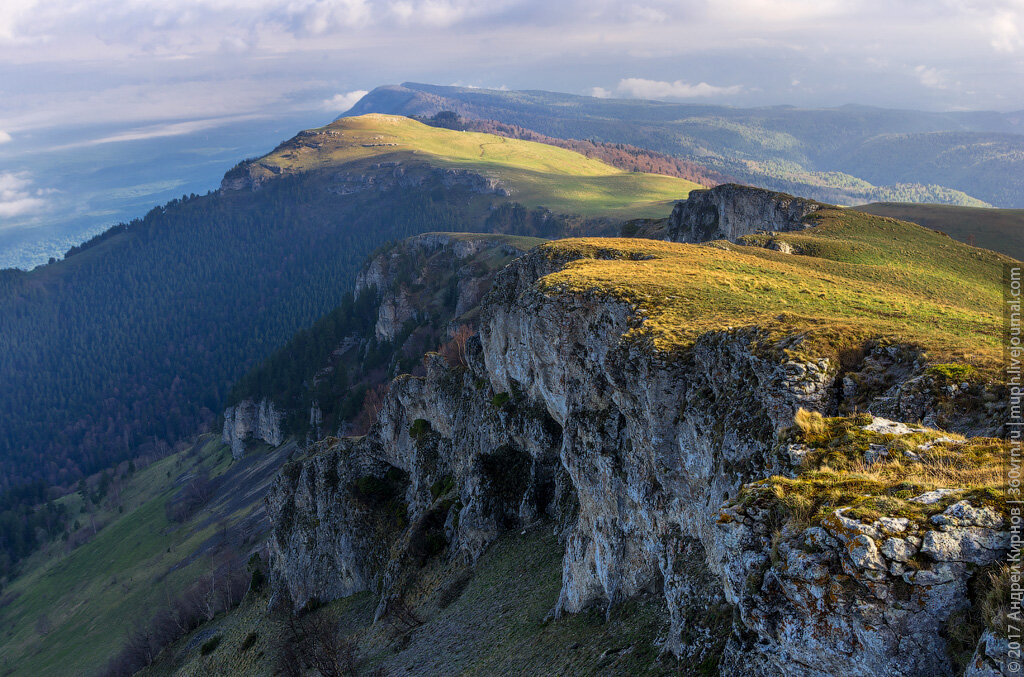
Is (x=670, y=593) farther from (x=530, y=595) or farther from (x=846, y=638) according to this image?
(x=530, y=595)

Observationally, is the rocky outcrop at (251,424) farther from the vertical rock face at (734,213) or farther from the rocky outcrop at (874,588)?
the rocky outcrop at (874,588)

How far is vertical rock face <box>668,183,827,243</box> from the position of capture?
69.5 metres

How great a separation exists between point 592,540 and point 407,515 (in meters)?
30.9

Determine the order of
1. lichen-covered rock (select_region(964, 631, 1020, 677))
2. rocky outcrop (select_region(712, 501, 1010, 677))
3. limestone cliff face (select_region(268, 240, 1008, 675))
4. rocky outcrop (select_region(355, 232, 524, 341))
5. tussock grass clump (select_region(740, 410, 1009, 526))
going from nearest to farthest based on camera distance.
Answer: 1. lichen-covered rock (select_region(964, 631, 1020, 677))
2. rocky outcrop (select_region(712, 501, 1010, 677))
3. limestone cliff face (select_region(268, 240, 1008, 675))
4. tussock grass clump (select_region(740, 410, 1009, 526))
5. rocky outcrop (select_region(355, 232, 524, 341))

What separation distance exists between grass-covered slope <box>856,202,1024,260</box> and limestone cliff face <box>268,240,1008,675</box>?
98.7 m

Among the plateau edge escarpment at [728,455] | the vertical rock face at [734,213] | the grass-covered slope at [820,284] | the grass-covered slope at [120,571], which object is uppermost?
the vertical rock face at [734,213]

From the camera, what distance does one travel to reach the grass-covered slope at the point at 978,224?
335ft

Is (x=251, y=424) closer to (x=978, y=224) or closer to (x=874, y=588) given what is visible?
(x=874, y=588)

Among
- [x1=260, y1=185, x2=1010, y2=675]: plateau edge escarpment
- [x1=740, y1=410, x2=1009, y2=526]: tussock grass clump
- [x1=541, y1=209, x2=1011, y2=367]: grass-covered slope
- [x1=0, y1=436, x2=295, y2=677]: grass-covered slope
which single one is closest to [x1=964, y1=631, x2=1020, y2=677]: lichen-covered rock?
[x1=260, y1=185, x2=1010, y2=675]: plateau edge escarpment

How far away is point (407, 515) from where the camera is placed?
57031mm

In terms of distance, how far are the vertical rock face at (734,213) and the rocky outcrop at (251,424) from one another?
120976 millimetres

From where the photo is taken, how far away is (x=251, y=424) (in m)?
171

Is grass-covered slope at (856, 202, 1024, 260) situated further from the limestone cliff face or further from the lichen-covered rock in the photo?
the lichen-covered rock

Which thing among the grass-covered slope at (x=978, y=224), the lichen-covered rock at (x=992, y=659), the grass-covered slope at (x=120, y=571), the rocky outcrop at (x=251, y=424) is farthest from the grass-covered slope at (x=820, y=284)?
the rocky outcrop at (x=251, y=424)
